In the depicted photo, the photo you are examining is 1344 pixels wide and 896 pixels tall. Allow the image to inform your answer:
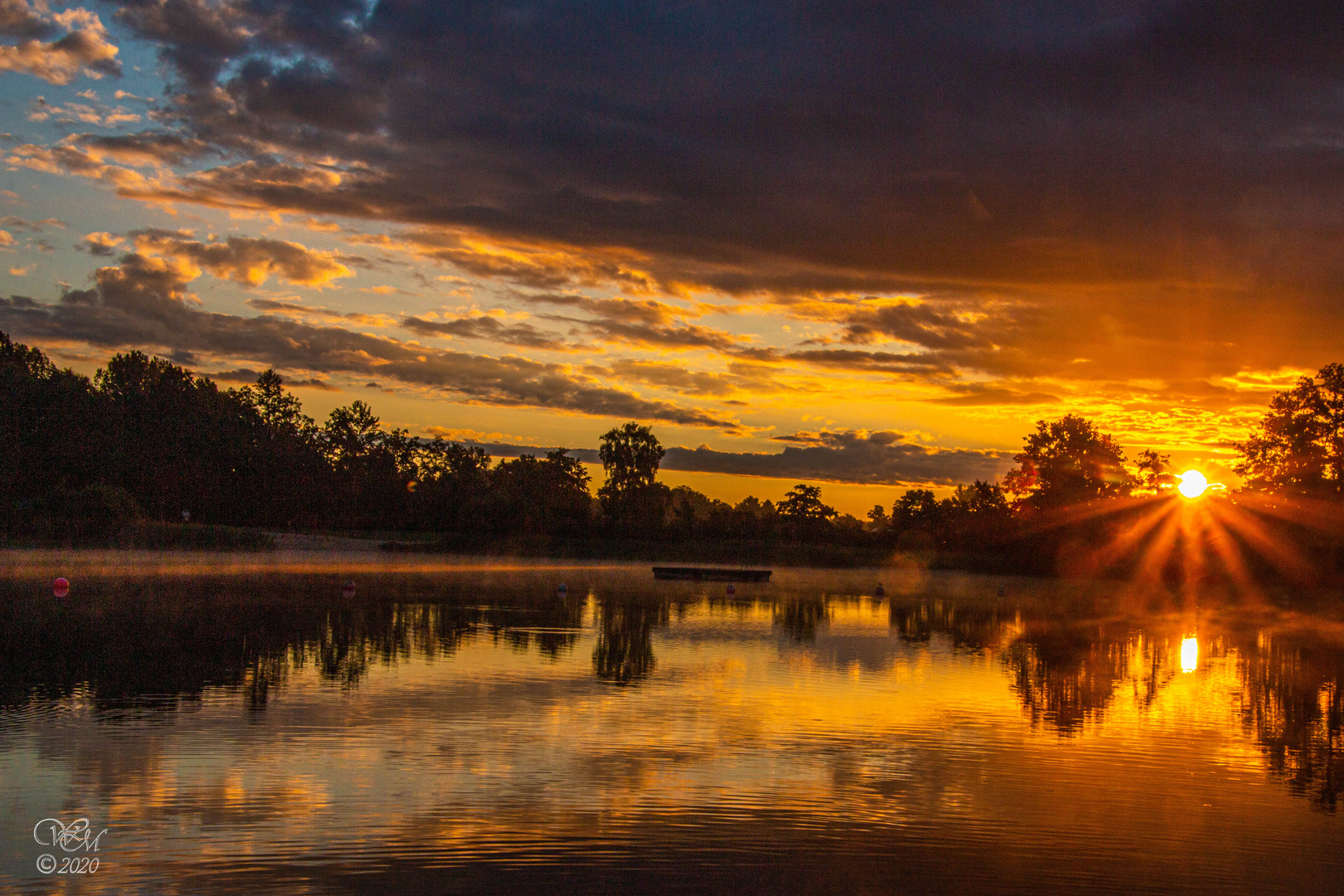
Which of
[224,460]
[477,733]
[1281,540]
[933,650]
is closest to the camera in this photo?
[477,733]

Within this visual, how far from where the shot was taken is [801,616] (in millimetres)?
42562

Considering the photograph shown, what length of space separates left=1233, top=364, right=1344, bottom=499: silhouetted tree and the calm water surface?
164ft

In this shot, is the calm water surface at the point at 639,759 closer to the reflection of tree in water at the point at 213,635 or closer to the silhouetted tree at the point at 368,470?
the reflection of tree in water at the point at 213,635

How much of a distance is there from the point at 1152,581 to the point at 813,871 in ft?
282

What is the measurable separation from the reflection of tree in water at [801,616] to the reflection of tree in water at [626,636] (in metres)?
4.38

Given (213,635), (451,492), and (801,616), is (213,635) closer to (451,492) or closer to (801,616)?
(801,616)

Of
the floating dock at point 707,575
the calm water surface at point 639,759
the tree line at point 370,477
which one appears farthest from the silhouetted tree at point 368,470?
the calm water surface at point 639,759

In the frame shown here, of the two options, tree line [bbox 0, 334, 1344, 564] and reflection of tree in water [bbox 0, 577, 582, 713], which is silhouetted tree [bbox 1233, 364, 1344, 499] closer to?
tree line [bbox 0, 334, 1344, 564]

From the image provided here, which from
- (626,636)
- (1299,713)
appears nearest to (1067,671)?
(1299,713)

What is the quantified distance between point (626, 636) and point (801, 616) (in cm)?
1317

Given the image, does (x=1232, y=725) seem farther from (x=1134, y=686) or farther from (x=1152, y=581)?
(x=1152, y=581)

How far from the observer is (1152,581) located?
8694cm

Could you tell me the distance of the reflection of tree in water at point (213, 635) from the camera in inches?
736

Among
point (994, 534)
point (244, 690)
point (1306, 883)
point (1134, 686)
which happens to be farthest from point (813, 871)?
point (994, 534)
